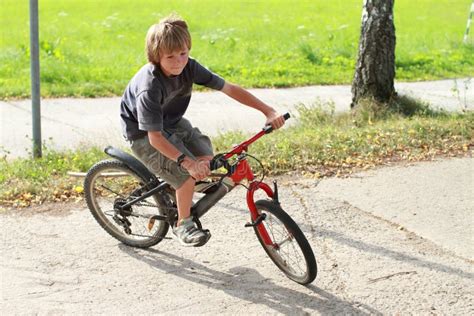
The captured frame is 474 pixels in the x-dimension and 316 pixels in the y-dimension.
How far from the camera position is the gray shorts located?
4488mm

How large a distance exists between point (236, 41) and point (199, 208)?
29.2ft

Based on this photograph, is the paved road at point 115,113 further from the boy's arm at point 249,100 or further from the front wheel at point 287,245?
the front wheel at point 287,245

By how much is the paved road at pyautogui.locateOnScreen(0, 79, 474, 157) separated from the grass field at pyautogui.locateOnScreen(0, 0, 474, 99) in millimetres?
450

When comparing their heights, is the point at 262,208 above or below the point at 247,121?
above

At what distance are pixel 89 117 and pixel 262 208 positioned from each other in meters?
4.52

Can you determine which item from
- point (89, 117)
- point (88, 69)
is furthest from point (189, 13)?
point (89, 117)

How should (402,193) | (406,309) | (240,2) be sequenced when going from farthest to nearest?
(240,2)
(402,193)
(406,309)

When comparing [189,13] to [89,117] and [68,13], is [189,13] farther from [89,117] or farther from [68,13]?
[89,117]

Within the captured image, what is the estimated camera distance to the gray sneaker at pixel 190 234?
14.6ft

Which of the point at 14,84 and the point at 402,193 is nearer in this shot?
the point at 402,193

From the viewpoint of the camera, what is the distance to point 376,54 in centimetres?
792

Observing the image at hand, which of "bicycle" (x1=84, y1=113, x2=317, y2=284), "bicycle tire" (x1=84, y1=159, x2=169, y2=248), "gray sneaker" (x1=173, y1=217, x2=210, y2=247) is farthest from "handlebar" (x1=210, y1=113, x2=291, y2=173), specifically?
"bicycle tire" (x1=84, y1=159, x2=169, y2=248)

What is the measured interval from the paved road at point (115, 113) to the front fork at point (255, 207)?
3064 millimetres

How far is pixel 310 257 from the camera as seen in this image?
13.8 ft
